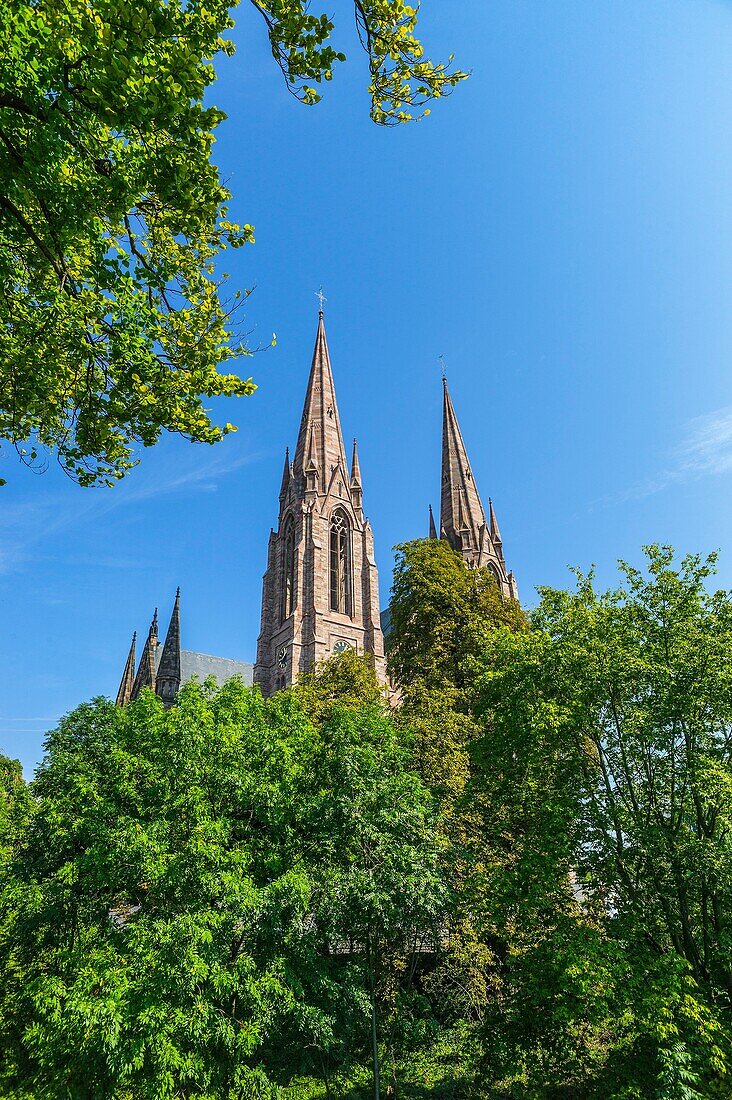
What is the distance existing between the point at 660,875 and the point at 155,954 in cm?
838

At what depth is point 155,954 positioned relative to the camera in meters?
10.1

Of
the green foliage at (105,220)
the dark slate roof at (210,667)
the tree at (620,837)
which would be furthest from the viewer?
the dark slate roof at (210,667)

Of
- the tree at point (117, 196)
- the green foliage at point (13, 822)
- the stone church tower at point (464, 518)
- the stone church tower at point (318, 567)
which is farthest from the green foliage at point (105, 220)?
the stone church tower at point (464, 518)

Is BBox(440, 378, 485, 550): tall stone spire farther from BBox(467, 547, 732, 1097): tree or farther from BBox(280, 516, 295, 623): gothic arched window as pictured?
BBox(467, 547, 732, 1097): tree

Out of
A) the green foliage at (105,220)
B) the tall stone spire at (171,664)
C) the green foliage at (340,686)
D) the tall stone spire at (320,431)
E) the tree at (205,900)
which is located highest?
the tall stone spire at (320,431)

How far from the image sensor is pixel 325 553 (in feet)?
132

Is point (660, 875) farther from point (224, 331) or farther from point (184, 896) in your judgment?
point (224, 331)

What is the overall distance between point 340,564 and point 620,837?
31163 mm

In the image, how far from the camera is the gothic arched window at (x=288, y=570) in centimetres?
3994

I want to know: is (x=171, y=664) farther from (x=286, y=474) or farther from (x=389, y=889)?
(x=389, y=889)

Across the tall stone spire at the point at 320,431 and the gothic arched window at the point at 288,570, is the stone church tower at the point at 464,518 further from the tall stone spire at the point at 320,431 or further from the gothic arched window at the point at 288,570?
the gothic arched window at the point at 288,570

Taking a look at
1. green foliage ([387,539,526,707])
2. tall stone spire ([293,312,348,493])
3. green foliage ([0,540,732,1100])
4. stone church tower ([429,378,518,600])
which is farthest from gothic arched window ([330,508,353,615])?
green foliage ([0,540,732,1100])

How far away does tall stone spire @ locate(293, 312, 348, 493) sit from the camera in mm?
44000

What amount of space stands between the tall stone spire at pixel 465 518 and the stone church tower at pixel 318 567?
18.8ft
